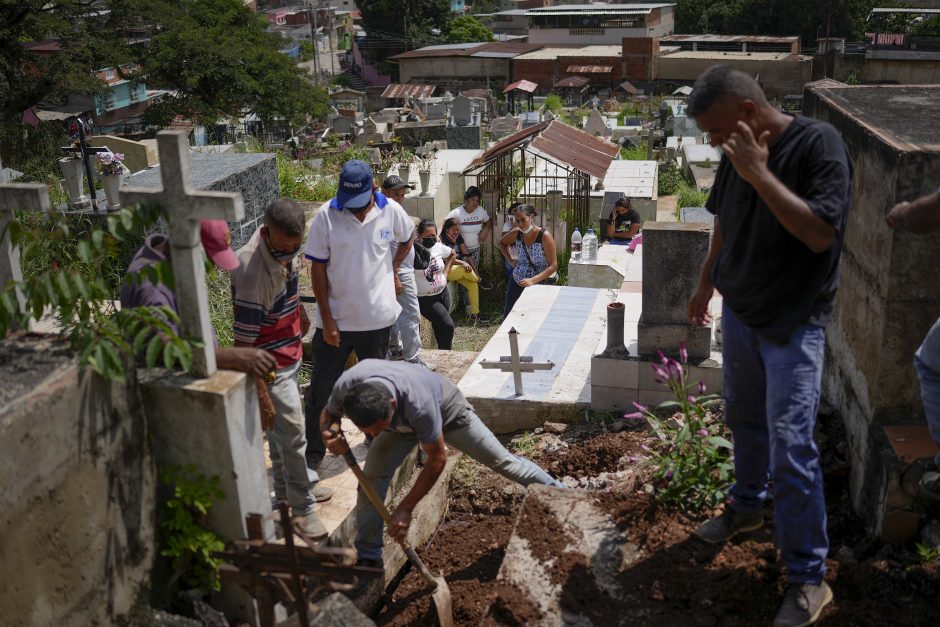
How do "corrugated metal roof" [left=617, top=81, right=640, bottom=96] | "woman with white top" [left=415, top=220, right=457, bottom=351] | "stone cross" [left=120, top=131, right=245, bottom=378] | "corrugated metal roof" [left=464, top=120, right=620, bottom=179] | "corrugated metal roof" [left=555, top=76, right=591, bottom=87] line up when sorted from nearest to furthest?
"stone cross" [left=120, top=131, right=245, bottom=378] → "woman with white top" [left=415, top=220, right=457, bottom=351] → "corrugated metal roof" [left=464, top=120, right=620, bottom=179] → "corrugated metal roof" [left=617, top=81, right=640, bottom=96] → "corrugated metal roof" [left=555, top=76, right=591, bottom=87]

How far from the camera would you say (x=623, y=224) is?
12.2 meters

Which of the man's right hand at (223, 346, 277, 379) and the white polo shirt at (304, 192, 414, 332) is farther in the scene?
the white polo shirt at (304, 192, 414, 332)

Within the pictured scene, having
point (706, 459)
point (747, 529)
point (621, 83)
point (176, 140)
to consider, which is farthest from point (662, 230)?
point (621, 83)

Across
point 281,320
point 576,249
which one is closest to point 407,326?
point 281,320

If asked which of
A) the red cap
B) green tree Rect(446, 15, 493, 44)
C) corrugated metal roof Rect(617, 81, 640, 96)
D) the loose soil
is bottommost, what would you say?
corrugated metal roof Rect(617, 81, 640, 96)

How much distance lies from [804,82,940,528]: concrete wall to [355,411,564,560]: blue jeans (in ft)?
Answer: 5.07

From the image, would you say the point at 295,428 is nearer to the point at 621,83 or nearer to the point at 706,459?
the point at 706,459

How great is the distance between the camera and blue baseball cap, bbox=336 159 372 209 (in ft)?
15.6

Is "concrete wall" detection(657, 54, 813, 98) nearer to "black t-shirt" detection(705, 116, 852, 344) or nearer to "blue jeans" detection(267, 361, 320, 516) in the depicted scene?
"blue jeans" detection(267, 361, 320, 516)

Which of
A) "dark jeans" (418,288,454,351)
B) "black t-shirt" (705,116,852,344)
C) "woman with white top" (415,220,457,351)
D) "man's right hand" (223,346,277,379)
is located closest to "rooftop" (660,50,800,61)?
"woman with white top" (415,220,457,351)

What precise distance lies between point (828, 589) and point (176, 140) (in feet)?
8.93

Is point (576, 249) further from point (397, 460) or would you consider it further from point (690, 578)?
point (690, 578)

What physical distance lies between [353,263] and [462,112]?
20123 millimetres

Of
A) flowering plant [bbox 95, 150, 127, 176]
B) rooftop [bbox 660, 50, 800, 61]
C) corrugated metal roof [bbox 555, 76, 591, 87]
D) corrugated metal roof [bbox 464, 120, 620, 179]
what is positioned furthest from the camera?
corrugated metal roof [bbox 555, 76, 591, 87]
